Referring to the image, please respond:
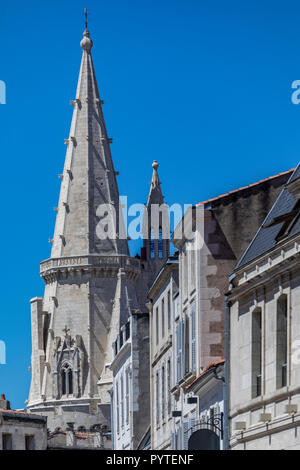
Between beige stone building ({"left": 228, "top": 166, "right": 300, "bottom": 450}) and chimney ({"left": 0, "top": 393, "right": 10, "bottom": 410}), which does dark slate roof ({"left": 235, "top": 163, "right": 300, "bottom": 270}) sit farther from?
chimney ({"left": 0, "top": 393, "right": 10, "bottom": 410})

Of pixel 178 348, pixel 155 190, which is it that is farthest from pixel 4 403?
pixel 155 190

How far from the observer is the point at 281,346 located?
35.6 meters

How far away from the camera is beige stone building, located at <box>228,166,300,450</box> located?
34.6m

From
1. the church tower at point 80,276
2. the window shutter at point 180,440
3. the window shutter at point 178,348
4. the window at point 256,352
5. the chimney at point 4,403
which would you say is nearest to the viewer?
the window at point 256,352

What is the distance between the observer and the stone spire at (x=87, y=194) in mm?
144375

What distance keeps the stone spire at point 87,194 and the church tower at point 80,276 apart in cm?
9

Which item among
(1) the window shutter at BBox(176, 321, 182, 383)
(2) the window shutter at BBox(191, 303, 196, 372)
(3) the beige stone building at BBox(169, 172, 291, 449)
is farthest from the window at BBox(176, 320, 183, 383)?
(3) the beige stone building at BBox(169, 172, 291, 449)

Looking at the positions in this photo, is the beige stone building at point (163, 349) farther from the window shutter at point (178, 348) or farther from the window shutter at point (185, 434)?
the window shutter at point (185, 434)

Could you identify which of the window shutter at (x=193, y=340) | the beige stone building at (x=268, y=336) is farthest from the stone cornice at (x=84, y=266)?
the beige stone building at (x=268, y=336)

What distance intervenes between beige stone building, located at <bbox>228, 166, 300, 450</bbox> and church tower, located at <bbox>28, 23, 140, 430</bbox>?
339ft

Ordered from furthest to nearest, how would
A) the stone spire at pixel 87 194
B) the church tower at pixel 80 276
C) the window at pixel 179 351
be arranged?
the stone spire at pixel 87 194 → the church tower at pixel 80 276 → the window at pixel 179 351
